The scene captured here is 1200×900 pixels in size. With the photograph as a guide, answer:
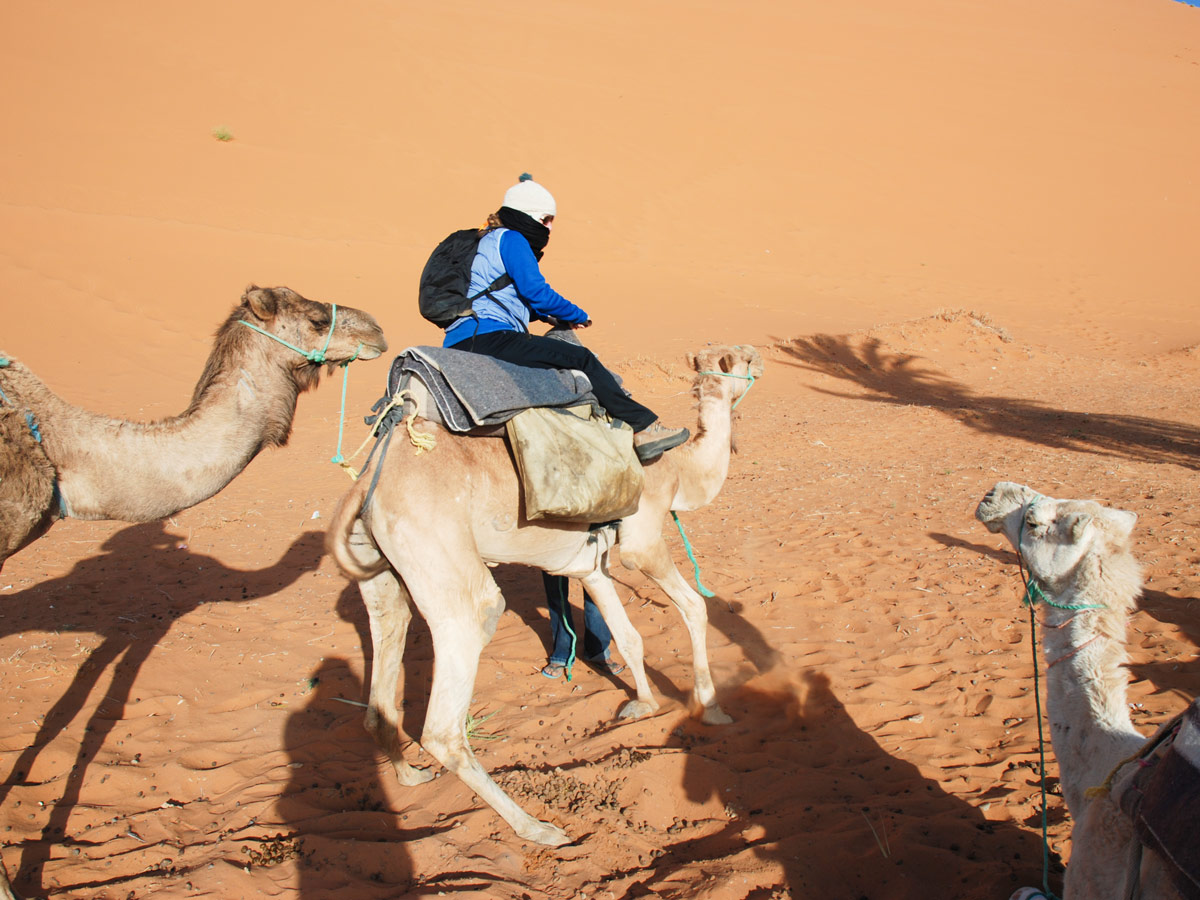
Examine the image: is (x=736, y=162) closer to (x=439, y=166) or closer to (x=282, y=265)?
(x=439, y=166)

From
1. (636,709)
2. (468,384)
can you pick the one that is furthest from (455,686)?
(636,709)

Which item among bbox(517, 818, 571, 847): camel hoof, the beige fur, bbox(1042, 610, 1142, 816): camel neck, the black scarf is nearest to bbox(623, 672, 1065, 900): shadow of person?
bbox(517, 818, 571, 847): camel hoof

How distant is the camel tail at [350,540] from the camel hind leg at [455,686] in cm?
40

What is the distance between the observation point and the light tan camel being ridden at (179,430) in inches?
136

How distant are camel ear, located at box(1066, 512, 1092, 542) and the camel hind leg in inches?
93.6

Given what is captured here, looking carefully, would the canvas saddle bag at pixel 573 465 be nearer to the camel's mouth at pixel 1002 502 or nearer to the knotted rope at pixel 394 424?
the knotted rope at pixel 394 424

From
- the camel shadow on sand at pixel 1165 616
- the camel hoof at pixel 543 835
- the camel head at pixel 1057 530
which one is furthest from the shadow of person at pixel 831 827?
the camel shadow on sand at pixel 1165 616

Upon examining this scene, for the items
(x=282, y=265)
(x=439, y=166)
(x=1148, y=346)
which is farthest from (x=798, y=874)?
(x=439, y=166)

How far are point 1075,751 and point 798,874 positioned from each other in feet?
4.27

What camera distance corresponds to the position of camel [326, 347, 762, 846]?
135 inches

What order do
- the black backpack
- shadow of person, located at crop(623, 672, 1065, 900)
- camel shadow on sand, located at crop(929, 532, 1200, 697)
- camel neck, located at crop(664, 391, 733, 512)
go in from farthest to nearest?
camel neck, located at crop(664, 391, 733, 512) < camel shadow on sand, located at crop(929, 532, 1200, 697) < the black backpack < shadow of person, located at crop(623, 672, 1065, 900)

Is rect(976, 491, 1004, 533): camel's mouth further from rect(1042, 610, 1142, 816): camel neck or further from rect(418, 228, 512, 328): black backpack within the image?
rect(418, 228, 512, 328): black backpack

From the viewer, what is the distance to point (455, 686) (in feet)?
11.3

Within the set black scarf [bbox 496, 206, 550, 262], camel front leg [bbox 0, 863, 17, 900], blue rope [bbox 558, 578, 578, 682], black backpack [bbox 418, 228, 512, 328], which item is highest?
black scarf [bbox 496, 206, 550, 262]
